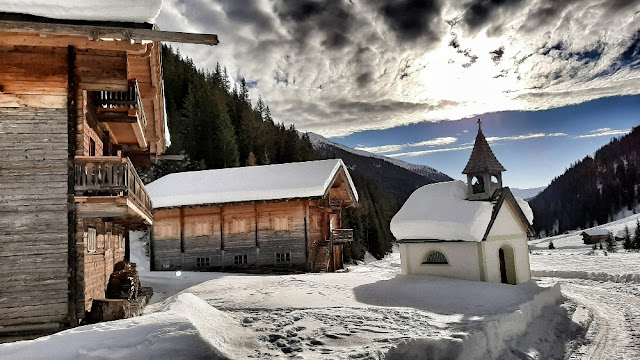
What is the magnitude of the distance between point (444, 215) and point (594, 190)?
505 feet

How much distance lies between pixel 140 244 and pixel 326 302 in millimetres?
29722

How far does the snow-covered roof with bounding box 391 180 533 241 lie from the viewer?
1827 centimetres

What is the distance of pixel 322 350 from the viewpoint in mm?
8141

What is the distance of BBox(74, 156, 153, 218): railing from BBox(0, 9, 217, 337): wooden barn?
2 centimetres

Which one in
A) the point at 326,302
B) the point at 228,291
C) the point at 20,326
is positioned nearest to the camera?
the point at 20,326

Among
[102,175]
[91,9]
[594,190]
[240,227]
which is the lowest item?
[240,227]

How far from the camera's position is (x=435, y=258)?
19484 millimetres

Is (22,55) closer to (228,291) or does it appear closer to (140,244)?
(228,291)

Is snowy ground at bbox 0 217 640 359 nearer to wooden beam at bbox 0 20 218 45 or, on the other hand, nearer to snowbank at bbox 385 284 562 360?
snowbank at bbox 385 284 562 360

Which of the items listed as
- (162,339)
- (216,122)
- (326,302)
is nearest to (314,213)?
(326,302)

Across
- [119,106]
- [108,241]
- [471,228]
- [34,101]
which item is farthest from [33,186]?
[471,228]

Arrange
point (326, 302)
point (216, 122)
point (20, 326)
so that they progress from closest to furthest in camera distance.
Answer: point (20, 326)
point (326, 302)
point (216, 122)

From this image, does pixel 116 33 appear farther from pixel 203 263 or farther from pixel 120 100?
pixel 203 263

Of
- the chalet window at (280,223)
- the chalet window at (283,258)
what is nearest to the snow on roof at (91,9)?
the chalet window at (280,223)
